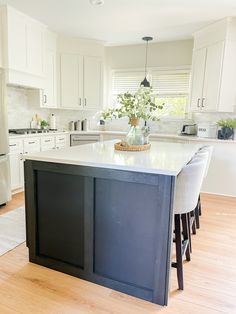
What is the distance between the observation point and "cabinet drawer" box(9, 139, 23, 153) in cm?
357

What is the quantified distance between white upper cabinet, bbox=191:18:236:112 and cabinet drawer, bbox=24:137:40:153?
2853 mm

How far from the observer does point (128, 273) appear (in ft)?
5.80

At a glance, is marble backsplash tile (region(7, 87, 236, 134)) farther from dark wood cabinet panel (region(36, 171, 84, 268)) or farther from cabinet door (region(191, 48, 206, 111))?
dark wood cabinet panel (region(36, 171, 84, 268))

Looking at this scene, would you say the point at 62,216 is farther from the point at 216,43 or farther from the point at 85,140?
the point at 216,43

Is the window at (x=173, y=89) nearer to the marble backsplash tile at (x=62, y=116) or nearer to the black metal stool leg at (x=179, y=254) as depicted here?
the marble backsplash tile at (x=62, y=116)

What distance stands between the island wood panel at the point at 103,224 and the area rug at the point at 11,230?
0.44 meters

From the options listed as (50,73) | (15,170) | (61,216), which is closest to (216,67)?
(50,73)

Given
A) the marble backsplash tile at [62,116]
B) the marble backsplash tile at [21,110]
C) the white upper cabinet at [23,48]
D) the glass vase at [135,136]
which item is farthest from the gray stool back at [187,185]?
the marble backsplash tile at [21,110]

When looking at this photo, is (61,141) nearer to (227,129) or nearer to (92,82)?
(92,82)

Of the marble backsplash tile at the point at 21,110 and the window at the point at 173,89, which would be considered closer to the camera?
the marble backsplash tile at the point at 21,110

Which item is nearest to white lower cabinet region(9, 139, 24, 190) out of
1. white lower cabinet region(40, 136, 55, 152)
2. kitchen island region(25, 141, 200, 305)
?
white lower cabinet region(40, 136, 55, 152)

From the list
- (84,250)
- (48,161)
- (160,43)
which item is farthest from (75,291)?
(160,43)

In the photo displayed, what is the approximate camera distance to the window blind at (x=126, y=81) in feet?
17.5

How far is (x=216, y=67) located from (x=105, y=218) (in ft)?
10.9
